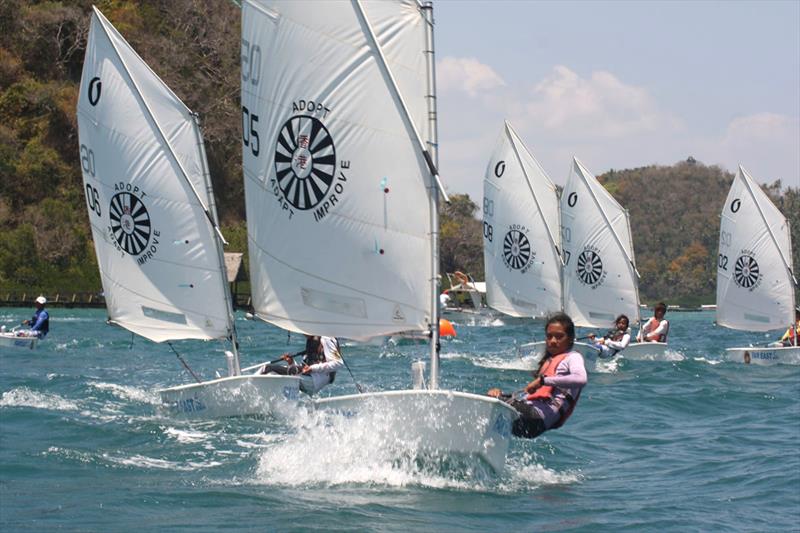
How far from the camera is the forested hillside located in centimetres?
7264

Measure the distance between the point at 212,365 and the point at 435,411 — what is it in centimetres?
2022

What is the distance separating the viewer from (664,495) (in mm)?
15344

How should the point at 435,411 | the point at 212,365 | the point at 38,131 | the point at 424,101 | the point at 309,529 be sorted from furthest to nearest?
the point at 38,131 → the point at 212,365 → the point at 424,101 → the point at 435,411 → the point at 309,529

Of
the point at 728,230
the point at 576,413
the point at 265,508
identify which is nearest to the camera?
the point at 265,508

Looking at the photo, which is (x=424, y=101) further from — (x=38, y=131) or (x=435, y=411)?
(x=38, y=131)

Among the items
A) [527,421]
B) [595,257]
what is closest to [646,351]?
[595,257]

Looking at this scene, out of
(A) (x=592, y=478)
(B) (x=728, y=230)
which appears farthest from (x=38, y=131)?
(A) (x=592, y=478)

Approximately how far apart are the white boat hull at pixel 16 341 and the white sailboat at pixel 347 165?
20.6 m

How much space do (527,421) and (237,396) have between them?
768 centimetres

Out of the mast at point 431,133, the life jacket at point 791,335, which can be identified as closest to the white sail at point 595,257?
the life jacket at point 791,335

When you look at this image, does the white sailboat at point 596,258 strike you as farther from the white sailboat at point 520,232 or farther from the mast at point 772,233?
the mast at point 772,233

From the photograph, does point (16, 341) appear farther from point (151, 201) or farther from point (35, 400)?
point (151, 201)

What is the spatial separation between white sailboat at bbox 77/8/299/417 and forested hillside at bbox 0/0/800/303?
161ft

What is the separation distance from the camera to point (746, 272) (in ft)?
139
